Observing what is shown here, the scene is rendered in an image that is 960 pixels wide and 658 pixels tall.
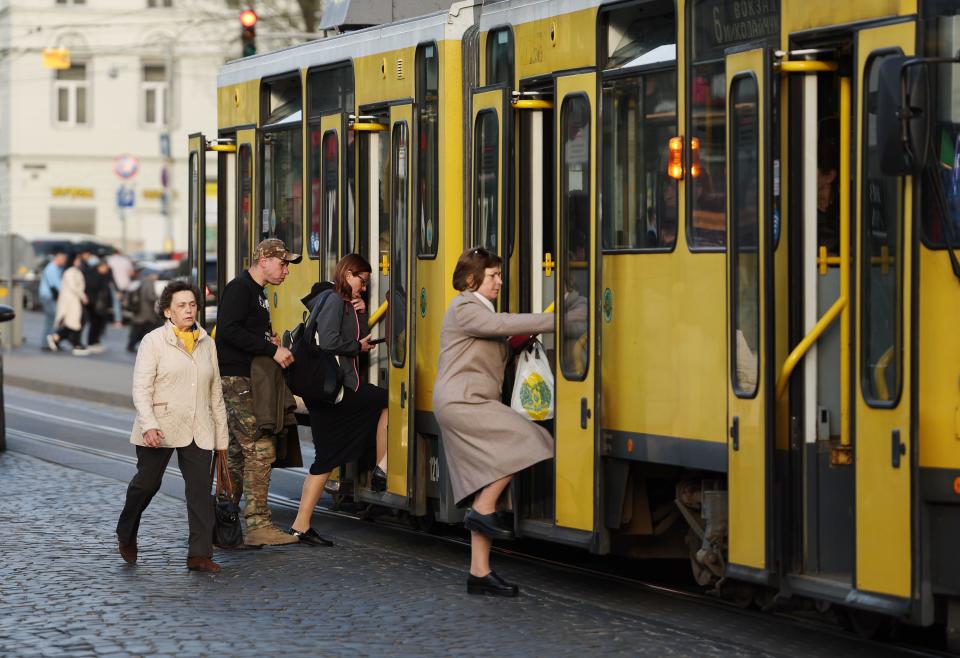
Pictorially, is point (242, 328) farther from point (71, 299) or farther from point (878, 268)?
point (71, 299)

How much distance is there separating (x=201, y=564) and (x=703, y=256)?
3.21m

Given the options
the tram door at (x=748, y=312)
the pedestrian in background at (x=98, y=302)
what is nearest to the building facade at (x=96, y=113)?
the pedestrian in background at (x=98, y=302)

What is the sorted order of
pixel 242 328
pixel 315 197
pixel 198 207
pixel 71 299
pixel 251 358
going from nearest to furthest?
pixel 242 328 → pixel 251 358 → pixel 315 197 → pixel 198 207 → pixel 71 299

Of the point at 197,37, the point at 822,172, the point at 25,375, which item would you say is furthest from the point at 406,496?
the point at 197,37

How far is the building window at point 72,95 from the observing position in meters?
61.4

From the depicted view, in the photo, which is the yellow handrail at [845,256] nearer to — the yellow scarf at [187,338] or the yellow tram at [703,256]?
the yellow tram at [703,256]

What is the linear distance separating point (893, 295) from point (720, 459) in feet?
4.15

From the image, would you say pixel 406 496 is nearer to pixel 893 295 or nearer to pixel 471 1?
pixel 471 1

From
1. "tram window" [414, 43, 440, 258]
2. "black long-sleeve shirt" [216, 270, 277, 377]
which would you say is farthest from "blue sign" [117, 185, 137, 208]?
"tram window" [414, 43, 440, 258]

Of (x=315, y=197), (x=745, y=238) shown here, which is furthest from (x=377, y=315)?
(x=745, y=238)

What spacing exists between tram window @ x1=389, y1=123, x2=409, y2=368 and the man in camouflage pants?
0.61 m

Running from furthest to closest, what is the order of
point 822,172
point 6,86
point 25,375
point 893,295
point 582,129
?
point 6,86, point 25,375, point 582,129, point 822,172, point 893,295

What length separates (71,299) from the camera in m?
30.2

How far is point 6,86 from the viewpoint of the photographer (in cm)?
6066
